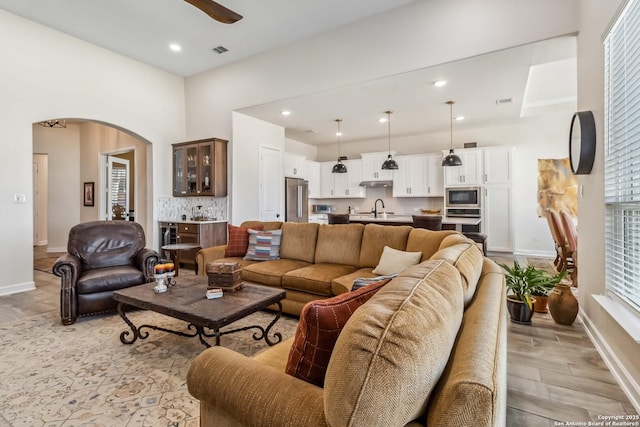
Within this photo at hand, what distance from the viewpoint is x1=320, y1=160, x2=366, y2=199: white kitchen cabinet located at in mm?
8219

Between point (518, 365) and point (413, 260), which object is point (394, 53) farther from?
point (518, 365)

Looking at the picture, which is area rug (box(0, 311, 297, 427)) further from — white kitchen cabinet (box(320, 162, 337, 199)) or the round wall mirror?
white kitchen cabinet (box(320, 162, 337, 199))

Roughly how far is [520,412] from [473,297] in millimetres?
980

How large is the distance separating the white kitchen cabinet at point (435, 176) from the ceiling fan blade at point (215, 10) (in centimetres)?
534

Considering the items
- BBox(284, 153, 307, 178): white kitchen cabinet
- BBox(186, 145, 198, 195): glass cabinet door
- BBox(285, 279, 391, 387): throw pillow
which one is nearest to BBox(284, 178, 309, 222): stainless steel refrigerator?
BBox(284, 153, 307, 178): white kitchen cabinet

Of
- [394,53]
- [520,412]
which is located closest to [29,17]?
[394,53]

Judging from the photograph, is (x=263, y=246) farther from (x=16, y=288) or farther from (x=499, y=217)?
(x=499, y=217)

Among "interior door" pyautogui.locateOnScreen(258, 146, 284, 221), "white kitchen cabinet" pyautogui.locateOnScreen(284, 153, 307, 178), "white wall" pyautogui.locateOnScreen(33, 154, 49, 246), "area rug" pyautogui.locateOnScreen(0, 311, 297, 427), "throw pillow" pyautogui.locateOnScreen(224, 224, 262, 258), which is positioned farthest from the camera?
"white wall" pyautogui.locateOnScreen(33, 154, 49, 246)

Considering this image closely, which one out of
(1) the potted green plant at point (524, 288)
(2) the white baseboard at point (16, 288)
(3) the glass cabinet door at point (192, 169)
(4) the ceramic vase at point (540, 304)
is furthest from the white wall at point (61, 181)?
(4) the ceramic vase at point (540, 304)

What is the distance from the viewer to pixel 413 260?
2.71 metres

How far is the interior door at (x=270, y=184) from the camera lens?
5.98m

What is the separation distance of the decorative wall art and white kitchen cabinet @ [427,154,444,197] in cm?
191

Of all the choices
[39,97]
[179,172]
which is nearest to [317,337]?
[39,97]

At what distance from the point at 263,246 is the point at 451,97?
3.77m
